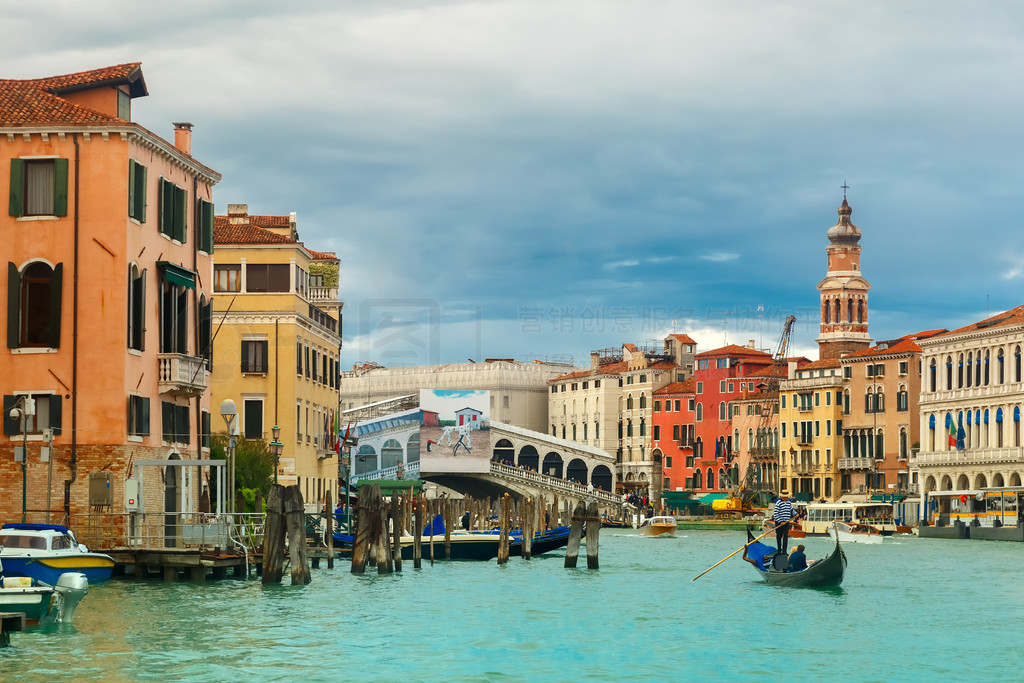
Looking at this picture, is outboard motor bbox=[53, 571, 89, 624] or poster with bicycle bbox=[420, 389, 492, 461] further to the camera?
poster with bicycle bbox=[420, 389, 492, 461]

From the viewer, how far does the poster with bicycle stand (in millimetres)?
85750

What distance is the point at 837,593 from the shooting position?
32.2m

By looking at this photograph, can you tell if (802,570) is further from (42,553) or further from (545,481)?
(545,481)

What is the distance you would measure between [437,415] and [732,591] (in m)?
55.4

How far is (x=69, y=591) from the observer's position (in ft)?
69.6

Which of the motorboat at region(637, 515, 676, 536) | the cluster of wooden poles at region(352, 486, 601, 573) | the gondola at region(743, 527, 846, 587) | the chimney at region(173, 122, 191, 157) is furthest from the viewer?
the motorboat at region(637, 515, 676, 536)

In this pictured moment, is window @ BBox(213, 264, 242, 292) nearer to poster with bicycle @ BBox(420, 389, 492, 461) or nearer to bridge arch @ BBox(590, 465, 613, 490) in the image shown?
poster with bicycle @ BBox(420, 389, 492, 461)

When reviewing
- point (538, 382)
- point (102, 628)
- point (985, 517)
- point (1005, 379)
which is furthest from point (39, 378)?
point (538, 382)

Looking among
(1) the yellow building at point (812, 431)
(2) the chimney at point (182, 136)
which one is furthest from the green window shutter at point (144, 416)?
(1) the yellow building at point (812, 431)

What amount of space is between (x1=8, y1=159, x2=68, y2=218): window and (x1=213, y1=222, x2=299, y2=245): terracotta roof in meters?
16.1

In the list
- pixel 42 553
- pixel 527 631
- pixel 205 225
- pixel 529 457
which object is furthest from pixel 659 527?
pixel 42 553

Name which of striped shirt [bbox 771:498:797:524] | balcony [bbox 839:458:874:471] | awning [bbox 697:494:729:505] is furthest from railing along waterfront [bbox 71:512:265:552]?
awning [bbox 697:494:729:505]

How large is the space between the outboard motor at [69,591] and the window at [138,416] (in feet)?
28.1

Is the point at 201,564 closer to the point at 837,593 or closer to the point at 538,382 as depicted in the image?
the point at 837,593
